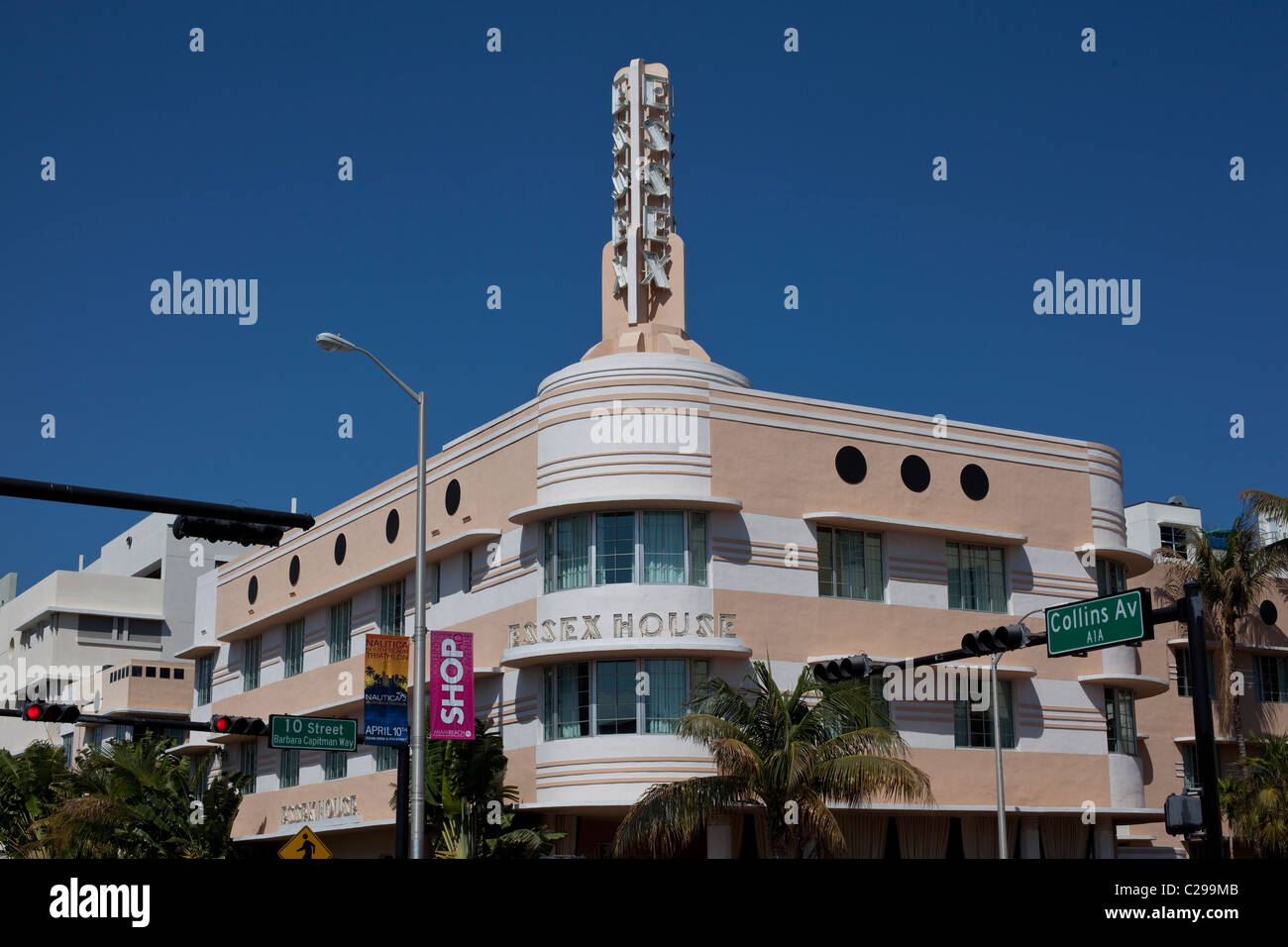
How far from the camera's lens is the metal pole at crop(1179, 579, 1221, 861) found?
20328mm

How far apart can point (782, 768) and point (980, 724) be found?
9817 millimetres

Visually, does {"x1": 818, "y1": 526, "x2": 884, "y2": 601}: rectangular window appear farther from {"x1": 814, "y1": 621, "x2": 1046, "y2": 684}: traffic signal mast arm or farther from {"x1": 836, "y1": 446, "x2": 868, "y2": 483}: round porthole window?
{"x1": 814, "y1": 621, "x2": 1046, "y2": 684}: traffic signal mast arm

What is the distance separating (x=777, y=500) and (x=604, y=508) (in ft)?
14.5

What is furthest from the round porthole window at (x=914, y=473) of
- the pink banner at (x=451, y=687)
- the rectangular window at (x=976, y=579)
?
the pink banner at (x=451, y=687)

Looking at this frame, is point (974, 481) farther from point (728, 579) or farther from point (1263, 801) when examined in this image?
point (1263, 801)

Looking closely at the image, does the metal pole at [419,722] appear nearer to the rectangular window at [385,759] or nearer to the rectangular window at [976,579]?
the rectangular window at [385,759]

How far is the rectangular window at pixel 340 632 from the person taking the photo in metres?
44.5

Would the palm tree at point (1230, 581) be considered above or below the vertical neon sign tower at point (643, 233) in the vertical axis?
below

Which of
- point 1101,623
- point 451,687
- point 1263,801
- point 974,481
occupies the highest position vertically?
point 974,481

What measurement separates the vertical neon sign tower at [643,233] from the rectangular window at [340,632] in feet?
35.9

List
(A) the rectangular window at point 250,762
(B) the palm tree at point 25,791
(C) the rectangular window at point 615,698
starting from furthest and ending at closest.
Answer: (B) the palm tree at point 25,791 < (A) the rectangular window at point 250,762 < (C) the rectangular window at point 615,698

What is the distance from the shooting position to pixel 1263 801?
41875mm

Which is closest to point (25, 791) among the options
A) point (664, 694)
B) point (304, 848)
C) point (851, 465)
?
point (664, 694)

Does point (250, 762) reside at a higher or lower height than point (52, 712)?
lower
